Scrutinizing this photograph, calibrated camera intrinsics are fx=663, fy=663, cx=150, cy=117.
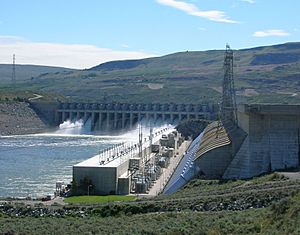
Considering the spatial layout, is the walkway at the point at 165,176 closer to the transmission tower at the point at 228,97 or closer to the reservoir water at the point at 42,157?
the transmission tower at the point at 228,97

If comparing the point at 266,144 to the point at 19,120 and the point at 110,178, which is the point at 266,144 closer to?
the point at 110,178

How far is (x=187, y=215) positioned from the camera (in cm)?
1861

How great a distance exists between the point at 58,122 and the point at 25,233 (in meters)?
72.4

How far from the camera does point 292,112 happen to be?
2911 cm

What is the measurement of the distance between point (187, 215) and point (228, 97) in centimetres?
2558

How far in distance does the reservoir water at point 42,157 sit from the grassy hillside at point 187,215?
11.5m

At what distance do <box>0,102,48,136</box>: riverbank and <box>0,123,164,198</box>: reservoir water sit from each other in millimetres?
2125

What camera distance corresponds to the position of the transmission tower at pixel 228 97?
39938mm

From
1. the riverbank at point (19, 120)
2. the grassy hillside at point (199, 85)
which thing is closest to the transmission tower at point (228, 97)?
the riverbank at point (19, 120)

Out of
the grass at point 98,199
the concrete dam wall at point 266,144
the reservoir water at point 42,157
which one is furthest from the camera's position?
the reservoir water at point 42,157

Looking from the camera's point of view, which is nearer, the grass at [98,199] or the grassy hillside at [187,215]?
the grassy hillside at [187,215]

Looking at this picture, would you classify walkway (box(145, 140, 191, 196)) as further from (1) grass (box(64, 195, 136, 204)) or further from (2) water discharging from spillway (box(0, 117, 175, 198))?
(2) water discharging from spillway (box(0, 117, 175, 198))

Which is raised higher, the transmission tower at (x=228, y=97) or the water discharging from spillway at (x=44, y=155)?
the transmission tower at (x=228, y=97)

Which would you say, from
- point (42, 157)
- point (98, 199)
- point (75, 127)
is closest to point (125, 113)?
point (75, 127)
